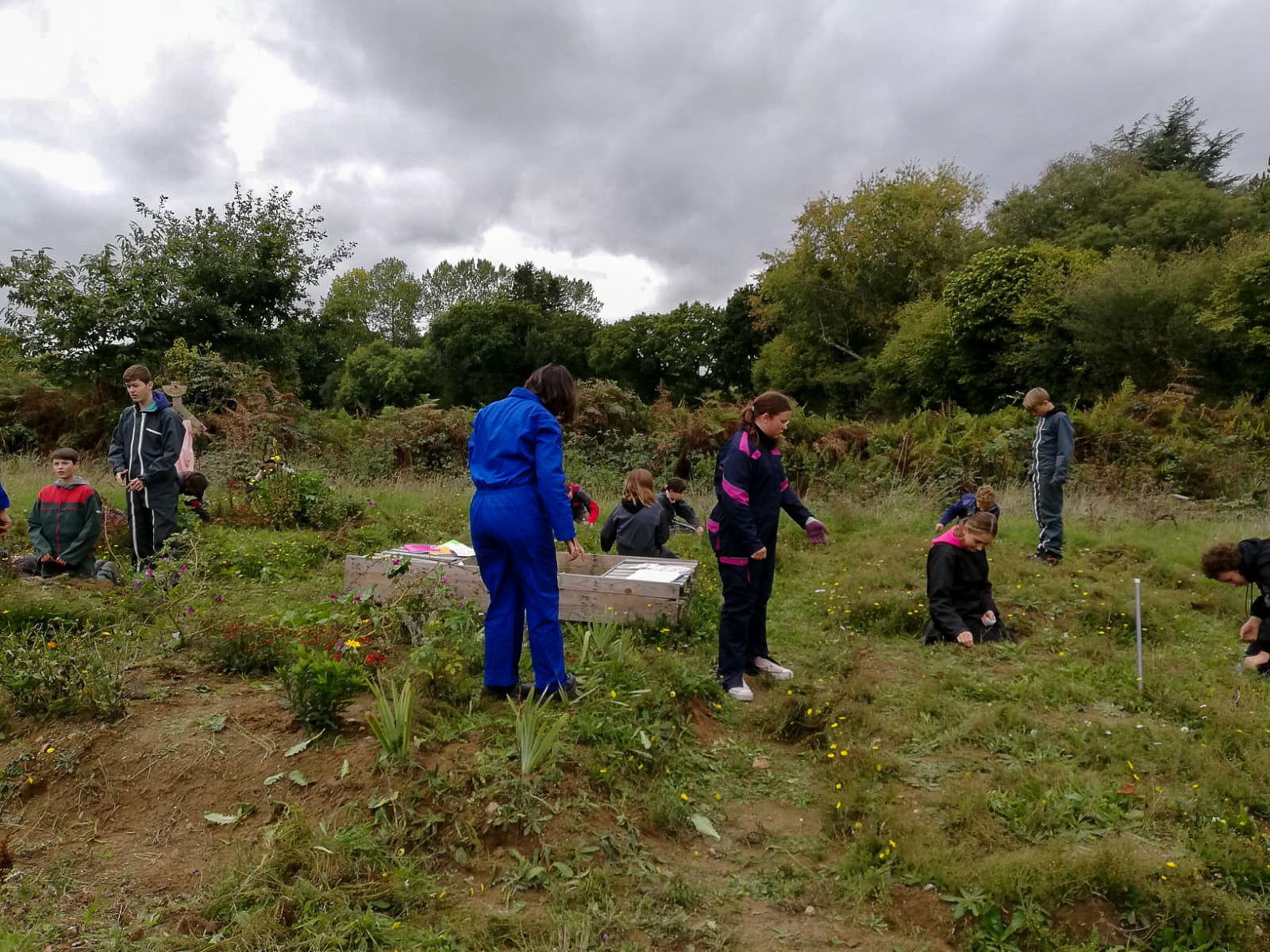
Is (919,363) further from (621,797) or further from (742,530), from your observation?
(621,797)

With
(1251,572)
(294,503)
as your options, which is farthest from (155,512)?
(1251,572)

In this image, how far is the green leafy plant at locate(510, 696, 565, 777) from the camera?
3.22 m

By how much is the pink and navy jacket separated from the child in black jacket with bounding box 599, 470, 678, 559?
1.98 metres

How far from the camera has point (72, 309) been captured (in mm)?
14391

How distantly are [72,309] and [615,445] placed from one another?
10.6 m

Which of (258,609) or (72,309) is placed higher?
(72,309)

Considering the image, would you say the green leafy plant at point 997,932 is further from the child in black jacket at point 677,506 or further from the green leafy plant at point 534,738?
the child in black jacket at point 677,506

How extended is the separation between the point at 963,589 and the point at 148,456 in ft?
21.9

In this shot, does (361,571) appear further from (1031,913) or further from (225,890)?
(1031,913)

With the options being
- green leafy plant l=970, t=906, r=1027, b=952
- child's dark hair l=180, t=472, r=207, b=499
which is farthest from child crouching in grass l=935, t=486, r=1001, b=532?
child's dark hair l=180, t=472, r=207, b=499

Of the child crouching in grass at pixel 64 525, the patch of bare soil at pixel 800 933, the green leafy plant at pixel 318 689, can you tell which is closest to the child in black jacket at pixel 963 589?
the patch of bare soil at pixel 800 933

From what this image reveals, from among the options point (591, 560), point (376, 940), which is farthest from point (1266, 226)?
point (376, 940)

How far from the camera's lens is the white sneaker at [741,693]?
4.71 metres

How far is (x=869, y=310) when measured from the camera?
30922 mm
